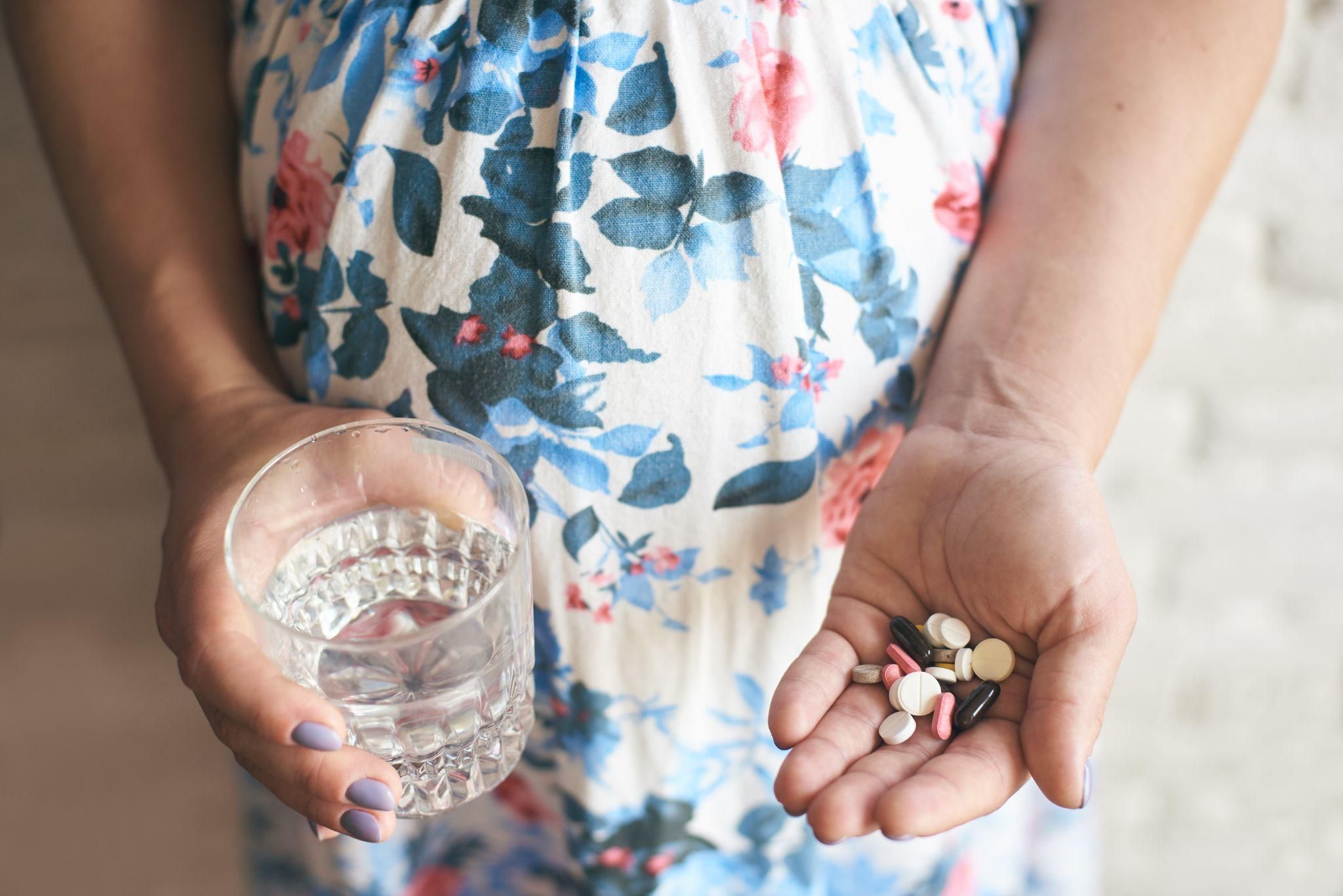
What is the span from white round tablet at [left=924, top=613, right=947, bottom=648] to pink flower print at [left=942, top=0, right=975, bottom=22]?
39 centimetres

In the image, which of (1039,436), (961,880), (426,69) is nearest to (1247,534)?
(961,880)

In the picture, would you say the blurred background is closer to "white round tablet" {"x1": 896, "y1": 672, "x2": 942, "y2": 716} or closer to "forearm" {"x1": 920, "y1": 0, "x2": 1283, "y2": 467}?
"forearm" {"x1": 920, "y1": 0, "x2": 1283, "y2": 467}

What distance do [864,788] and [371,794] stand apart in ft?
0.79

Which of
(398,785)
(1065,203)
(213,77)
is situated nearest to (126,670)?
(213,77)

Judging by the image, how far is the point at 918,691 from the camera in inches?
21.5

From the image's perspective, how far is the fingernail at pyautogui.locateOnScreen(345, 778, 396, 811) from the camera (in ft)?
1.61

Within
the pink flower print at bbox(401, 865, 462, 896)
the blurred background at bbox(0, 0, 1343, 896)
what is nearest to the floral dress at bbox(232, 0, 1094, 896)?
the pink flower print at bbox(401, 865, 462, 896)

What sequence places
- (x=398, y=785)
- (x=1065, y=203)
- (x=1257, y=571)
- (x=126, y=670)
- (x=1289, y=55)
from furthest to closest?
1. (x=1257, y=571)
2. (x=126, y=670)
3. (x=1289, y=55)
4. (x=1065, y=203)
5. (x=398, y=785)

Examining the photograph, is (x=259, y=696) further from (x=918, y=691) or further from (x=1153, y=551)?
(x=1153, y=551)

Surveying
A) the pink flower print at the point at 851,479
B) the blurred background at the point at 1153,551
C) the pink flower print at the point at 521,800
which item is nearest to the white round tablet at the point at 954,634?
the pink flower print at the point at 851,479

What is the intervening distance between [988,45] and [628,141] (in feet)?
0.99

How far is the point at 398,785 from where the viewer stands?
19.8 inches

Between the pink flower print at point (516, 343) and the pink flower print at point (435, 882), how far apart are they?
1.53 ft

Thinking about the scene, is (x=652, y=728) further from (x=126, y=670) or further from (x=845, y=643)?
(x=126, y=670)
